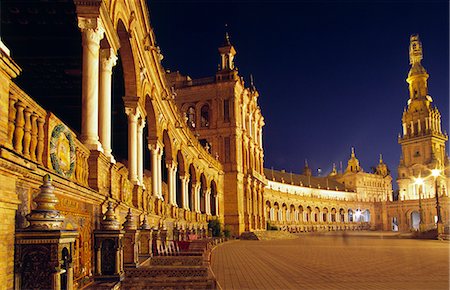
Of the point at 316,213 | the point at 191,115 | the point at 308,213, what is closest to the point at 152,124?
the point at 191,115

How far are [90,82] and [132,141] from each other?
6.25m

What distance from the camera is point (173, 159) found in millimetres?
27562

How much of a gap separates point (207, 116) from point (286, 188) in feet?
150

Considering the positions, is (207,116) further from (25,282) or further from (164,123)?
(25,282)

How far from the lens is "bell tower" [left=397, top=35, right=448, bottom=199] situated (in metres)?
122

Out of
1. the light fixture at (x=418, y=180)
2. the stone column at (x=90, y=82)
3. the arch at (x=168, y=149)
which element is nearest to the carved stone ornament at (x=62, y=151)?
the stone column at (x=90, y=82)

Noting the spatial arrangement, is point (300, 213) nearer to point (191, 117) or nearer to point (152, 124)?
point (191, 117)

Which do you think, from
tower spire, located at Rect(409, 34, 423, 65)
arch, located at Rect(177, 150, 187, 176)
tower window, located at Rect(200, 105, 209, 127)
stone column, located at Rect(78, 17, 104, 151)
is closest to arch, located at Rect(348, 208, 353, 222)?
tower spire, located at Rect(409, 34, 423, 65)

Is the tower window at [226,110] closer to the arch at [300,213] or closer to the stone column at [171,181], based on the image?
the stone column at [171,181]

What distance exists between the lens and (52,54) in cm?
1538

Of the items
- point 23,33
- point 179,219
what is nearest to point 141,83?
point 23,33

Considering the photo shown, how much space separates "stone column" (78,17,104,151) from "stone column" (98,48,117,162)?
1.35 meters

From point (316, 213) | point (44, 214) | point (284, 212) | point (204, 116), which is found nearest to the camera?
point (44, 214)

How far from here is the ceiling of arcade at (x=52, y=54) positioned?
13094 mm
